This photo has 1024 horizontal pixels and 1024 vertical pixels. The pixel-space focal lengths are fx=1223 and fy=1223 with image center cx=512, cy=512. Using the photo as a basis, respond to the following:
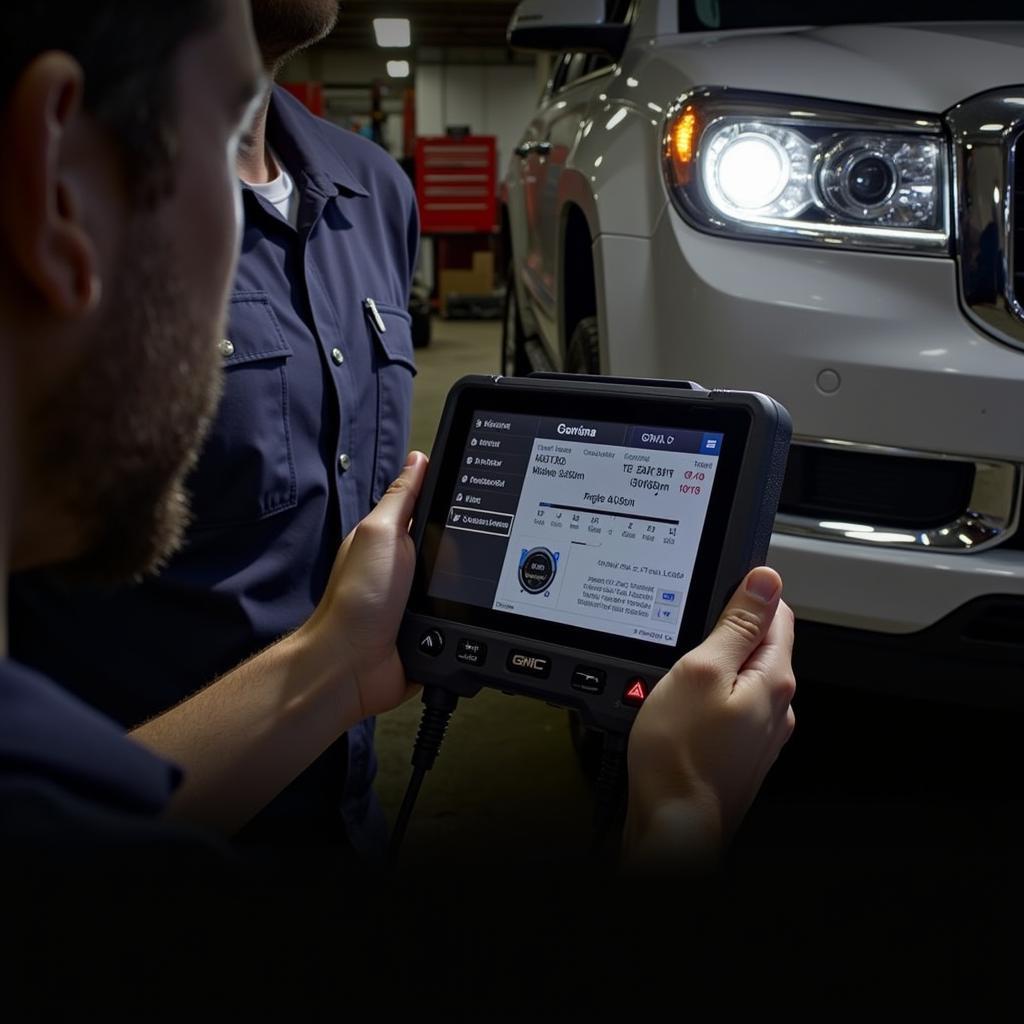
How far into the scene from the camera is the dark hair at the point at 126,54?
0.47m

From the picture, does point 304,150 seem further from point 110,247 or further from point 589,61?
point 589,61

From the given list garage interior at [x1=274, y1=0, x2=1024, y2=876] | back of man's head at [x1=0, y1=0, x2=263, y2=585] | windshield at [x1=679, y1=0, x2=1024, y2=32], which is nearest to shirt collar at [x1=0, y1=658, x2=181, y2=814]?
back of man's head at [x1=0, y1=0, x2=263, y2=585]

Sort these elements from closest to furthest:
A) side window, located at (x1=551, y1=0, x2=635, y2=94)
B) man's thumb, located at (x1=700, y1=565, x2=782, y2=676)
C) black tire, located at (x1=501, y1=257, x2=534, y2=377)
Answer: man's thumb, located at (x1=700, y1=565, x2=782, y2=676) < side window, located at (x1=551, y1=0, x2=635, y2=94) < black tire, located at (x1=501, y1=257, x2=534, y2=377)

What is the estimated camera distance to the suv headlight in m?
1.67

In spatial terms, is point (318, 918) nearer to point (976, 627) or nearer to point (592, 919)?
point (592, 919)

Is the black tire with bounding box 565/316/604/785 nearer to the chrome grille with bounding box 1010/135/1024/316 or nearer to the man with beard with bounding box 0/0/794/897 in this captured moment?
the chrome grille with bounding box 1010/135/1024/316

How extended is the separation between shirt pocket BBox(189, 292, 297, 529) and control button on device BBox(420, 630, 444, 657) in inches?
12.0

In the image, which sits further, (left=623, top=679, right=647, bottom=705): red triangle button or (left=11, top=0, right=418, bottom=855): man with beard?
(left=11, top=0, right=418, bottom=855): man with beard

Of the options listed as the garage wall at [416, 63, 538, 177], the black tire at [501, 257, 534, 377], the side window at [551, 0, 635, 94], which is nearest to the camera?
the side window at [551, 0, 635, 94]

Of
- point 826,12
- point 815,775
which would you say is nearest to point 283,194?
point 826,12

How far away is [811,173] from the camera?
5.56ft

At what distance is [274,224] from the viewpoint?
128 cm

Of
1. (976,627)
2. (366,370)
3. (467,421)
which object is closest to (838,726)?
(976,627)

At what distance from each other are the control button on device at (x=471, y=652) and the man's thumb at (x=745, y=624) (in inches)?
7.8
